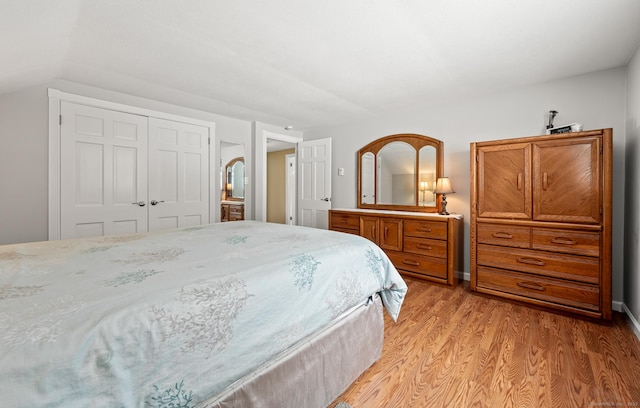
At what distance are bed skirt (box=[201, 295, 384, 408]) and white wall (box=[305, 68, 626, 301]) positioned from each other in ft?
8.07

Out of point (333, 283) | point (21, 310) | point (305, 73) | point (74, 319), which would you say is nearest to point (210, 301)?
point (74, 319)

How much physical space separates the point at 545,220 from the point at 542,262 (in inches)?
15.6

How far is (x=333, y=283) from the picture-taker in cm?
144

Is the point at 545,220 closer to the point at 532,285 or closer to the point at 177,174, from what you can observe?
the point at 532,285

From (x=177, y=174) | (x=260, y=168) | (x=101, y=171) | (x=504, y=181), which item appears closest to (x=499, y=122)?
(x=504, y=181)

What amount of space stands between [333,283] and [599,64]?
3.21 m

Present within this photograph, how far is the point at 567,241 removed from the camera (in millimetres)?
2564

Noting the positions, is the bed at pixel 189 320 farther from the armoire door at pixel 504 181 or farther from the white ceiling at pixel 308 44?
the armoire door at pixel 504 181

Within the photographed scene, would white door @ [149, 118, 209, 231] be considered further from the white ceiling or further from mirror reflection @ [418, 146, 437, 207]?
mirror reflection @ [418, 146, 437, 207]

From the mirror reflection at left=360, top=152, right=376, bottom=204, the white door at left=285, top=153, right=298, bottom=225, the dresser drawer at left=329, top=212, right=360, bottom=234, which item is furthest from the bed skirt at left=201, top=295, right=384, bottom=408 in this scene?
the white door at left=285, top=153, right=298, bottom=225

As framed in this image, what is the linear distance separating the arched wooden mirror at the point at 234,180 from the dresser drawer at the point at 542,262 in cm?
468

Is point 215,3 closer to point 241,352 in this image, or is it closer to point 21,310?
point 21,310

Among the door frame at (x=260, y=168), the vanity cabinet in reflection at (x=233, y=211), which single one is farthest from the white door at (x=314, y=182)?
the vanity cabinet in reflection at (x=233, y=211)

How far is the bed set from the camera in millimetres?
689
